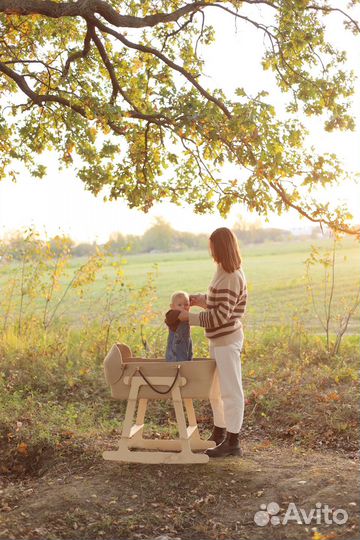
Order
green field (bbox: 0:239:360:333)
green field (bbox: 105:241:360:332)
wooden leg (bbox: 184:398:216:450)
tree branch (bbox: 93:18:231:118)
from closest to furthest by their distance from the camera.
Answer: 1. wooden leg (bbox: 184:398:216:450)
2. tree branch (bbox: 93:18:231:118)
3. green field (bbox: 0:239:360:333)
4. green field (bbox: 105:241:360:332)

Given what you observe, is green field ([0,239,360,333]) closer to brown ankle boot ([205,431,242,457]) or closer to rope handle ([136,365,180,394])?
brown ankle boot ([205,431,242,457])

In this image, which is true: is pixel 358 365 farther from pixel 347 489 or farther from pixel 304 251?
pixel 304 251

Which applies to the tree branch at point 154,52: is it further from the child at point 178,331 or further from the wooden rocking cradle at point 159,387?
the wooden rocking cradle at point 159,387

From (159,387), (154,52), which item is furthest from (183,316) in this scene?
(154,52)

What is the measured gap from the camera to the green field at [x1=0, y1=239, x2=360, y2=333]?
1231 cm

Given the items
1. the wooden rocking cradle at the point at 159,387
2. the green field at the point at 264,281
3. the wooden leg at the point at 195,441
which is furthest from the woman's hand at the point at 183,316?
the green field at the point at 264,281

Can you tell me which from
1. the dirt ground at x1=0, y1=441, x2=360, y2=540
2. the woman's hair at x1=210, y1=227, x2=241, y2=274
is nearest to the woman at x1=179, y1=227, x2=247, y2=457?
the woman's hair at x1=210, y1=227, x2=241, y2=274

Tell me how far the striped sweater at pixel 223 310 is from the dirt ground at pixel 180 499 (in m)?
1.07

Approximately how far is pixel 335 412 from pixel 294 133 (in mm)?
3053

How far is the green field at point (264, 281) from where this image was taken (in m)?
12.3

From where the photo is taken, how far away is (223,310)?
551 cm

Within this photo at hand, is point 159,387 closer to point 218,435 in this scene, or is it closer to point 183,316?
point 183,316

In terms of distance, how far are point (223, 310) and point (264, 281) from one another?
16880mm

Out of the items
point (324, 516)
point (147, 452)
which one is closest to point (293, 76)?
point (147, 452)
